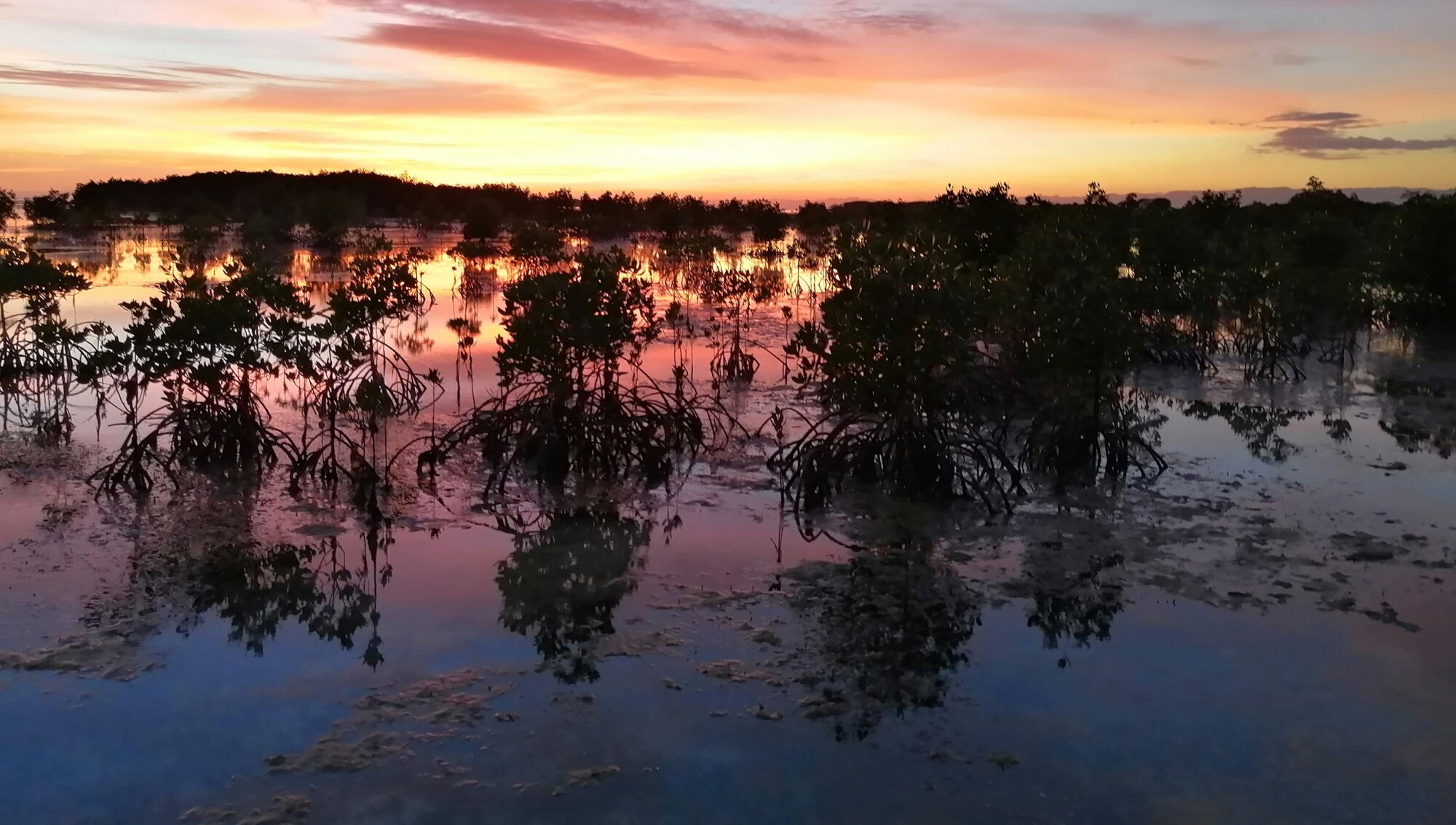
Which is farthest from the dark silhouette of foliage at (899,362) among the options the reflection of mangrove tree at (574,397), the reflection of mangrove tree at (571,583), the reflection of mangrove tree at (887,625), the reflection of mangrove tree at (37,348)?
the reflection of mangrove tree at (37,348)

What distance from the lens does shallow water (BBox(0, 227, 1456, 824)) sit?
207 inches

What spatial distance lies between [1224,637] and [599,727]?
14.2ft

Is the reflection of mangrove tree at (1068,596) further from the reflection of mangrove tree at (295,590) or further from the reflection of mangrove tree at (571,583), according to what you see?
the reflection of mangrove tree at (295,590)

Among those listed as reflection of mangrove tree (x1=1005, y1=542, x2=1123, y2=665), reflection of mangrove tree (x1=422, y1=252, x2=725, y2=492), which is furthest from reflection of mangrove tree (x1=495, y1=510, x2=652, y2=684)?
reflection of mangrove tree (x1=1005, y1=542, x2=1123, y2=665)

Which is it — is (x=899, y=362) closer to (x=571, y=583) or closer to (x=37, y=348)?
(x=571, y=583)

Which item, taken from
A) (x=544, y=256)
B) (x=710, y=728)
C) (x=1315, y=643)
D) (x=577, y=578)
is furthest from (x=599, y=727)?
(x=544, y=256)

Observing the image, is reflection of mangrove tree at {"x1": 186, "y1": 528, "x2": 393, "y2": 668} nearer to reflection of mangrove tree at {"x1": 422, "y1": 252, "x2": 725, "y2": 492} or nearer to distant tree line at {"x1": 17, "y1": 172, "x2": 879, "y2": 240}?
reflection of mangrove tree at {"x1": 422, "y1": 252, "x2": 725, "y2": 492}

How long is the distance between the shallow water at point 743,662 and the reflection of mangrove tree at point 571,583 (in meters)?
0.04

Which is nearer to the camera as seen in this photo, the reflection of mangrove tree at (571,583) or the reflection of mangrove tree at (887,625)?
the reflection of mangrove tree at (887,625)

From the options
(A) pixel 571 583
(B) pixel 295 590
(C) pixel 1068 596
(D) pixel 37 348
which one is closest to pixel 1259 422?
(C) pixel 1068 596

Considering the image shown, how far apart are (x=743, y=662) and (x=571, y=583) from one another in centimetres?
207

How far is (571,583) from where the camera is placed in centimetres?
835

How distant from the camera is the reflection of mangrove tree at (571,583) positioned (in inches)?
279

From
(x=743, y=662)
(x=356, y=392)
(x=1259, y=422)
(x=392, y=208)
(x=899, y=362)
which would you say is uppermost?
(x=392, y=208)
